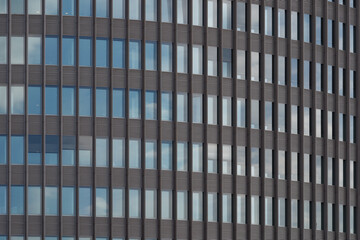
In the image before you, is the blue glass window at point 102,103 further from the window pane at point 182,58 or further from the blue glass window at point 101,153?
the window pane at point 182,58

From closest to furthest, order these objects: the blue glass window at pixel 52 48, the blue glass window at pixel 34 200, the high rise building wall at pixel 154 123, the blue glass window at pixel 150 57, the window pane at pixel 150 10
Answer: the blue glass window at pixel 34 200 → the high rise building wall at pixel 154 123 → the blue glass window at pixel 52 48 → the blue glass window at pixel 150 57 → the window pane at pixel 150 10

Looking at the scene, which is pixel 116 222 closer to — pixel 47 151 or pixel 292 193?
pixel 47 151

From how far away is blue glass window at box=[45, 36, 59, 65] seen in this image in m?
77.2

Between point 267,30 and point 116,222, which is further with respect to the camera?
point 267,30

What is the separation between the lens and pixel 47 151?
76188 mm

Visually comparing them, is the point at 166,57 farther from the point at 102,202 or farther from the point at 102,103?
the point at 102,202

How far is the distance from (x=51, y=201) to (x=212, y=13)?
1723 centimetres

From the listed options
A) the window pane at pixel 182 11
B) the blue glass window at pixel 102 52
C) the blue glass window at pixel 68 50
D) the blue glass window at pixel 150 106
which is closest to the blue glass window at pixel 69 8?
the blue glass window at pixel 68 50

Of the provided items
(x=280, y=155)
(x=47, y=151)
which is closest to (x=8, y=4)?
(x=47, y=151)

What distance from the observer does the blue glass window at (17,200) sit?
2972 inches

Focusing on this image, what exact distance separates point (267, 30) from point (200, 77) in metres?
6.91

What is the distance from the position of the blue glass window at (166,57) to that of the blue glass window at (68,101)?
6.38 m

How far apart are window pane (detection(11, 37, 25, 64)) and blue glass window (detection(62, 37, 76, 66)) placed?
2.73 m

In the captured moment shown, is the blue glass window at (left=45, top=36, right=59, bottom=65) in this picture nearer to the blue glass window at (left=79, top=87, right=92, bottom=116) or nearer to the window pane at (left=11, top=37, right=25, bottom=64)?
the window pane at (left=11, top=37, right=25, bottom=64)
